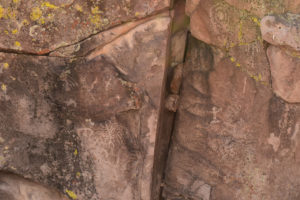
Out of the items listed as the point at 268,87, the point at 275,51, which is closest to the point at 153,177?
the point at 268,87

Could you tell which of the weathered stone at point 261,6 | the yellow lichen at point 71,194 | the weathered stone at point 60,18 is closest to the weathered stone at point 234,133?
the weathered stone at point 261,6

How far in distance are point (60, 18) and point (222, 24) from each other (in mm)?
509

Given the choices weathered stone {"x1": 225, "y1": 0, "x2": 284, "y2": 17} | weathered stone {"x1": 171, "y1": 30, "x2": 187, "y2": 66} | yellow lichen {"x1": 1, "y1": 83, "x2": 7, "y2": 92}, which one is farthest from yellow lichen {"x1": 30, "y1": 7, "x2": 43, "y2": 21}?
weathered stone {"x1": 225, "y1": 0, "x2": 284, "y2": 17}

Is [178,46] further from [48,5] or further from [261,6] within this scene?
[48,5]

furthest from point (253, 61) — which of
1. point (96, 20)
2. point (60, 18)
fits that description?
point (60, 18)

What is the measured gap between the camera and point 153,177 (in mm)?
1475

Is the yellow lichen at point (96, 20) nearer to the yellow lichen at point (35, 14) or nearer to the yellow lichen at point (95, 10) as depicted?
the yellow lichen at point (95, 10)

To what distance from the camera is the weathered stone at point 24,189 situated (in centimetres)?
146

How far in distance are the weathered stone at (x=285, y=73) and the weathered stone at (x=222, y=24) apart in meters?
0.08

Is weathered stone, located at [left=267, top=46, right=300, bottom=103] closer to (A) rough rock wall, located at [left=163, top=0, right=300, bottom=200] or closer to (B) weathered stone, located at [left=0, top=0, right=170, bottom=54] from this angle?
(A) rough rock wall, located at [left=163, top=0, right=300, bottom=200]

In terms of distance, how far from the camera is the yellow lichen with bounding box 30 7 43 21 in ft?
3.94

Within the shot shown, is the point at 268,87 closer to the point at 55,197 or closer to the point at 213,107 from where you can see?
the point at 213,107

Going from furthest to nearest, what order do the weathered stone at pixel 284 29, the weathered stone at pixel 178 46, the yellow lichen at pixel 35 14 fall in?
the weathered stone at pixel 178 46 < the yellow lichen at pixel 35 14 < the weathered stone at pixel 284 29

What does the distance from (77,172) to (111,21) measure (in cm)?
55
